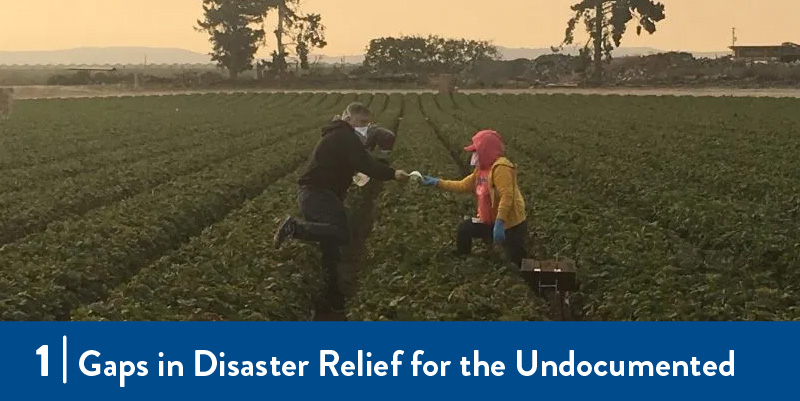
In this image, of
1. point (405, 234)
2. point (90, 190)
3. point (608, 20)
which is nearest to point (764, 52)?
point (608, 20)

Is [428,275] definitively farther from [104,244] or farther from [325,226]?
[104,244]

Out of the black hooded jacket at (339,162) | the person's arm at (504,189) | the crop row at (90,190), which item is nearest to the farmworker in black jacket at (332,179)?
the black hooded jacket at (339,162)

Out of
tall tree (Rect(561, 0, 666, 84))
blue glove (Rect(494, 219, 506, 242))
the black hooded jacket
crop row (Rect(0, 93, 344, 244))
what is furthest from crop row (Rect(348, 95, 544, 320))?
tall tree (Rect(561, 0, 666, 84))

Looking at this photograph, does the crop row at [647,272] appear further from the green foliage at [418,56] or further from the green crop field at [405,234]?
the green foliage at [418,56]

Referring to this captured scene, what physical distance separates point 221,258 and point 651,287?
4.50 m

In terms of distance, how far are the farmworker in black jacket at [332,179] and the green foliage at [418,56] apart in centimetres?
10484

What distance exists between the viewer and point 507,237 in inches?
440

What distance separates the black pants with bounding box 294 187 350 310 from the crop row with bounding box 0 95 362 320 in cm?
200

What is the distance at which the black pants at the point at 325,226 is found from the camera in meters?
11.3

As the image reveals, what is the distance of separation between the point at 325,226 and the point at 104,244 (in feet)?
8.64

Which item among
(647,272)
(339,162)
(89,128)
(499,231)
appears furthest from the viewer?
(89,128)

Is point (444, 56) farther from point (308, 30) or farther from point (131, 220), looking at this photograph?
point (131, 220)

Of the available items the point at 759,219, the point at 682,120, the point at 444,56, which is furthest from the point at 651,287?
the point at 444,56

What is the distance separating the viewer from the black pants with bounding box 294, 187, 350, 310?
11.3 metres
